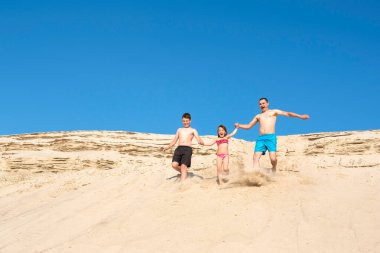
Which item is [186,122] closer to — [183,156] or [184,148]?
[184,148]

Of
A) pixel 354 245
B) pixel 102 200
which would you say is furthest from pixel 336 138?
pixel 354 245

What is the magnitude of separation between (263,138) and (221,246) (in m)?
3.35

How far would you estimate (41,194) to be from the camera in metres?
9.55

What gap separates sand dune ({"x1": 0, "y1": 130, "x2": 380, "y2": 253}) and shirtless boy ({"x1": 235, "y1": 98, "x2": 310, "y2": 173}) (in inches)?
16.5

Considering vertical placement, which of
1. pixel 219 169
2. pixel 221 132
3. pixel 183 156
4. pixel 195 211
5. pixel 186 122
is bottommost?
pixel 195 211

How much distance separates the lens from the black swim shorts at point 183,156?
8.30 m

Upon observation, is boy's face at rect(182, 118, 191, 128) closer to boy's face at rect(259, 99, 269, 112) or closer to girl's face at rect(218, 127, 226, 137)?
girl's face at rect(218, 127, 226, 137)

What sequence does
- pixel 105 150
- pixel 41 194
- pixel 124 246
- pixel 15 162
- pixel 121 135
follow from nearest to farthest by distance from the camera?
pixel 124 246 → pixel 41 194 → pixel 15 162 → pixel 105 150 → pixel 121 135

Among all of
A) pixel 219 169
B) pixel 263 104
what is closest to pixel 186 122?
pixel 219 169

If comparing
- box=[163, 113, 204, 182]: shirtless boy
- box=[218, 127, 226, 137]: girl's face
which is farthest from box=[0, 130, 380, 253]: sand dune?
box=[218, 127, 226, 137]: girl's face

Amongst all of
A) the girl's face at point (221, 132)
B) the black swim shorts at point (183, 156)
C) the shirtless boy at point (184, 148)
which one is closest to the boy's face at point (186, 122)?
the shirtless boy at point (184, 148)

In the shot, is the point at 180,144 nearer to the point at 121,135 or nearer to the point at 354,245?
the point at 354,245

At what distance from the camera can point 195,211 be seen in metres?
6.36

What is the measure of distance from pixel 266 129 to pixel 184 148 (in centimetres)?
155
